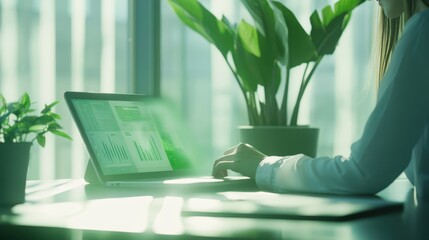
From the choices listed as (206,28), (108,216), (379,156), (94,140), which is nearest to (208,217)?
(108,216)

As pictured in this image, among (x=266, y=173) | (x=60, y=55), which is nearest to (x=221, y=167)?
(x=266, y=173)

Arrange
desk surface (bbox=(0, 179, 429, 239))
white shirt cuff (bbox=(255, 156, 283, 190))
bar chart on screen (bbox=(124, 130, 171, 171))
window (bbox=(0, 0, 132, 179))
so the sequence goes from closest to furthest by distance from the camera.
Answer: desk surface (bbox=(0, 179, 429, 239))
white shirt cuff (bbox=(255, 156, 283, 190))
bar chart on screen (bbox=(124, 130, 171, 171))
window (bbox=(0, 0, 132, 179))

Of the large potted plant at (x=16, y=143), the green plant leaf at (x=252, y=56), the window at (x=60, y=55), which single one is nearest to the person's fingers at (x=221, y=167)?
the large potted plant at (x=16, y=143)

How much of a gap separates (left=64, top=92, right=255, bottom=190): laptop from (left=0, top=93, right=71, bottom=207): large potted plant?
0.34 metres

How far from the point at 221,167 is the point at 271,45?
73 centimetres

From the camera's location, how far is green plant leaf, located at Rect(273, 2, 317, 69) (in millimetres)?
2068

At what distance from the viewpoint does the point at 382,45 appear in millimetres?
1659

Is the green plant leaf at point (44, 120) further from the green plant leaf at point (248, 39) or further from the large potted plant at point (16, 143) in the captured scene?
the green plant leaf at point (248, 39)

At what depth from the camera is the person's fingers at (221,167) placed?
4.83 ft

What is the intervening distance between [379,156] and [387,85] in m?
0.13

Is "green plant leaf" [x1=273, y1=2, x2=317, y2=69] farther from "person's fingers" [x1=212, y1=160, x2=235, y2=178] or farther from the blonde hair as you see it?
"person's fingers" [x1=212, y1=160, x2=235, y2=178]

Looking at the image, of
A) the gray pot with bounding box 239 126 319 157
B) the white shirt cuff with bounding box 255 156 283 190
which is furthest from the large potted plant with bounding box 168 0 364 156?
the white shirt cuff with bounding box 255 156 283 190

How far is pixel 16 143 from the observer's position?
1113 millimetres

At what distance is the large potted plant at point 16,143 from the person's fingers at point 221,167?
46 cm
